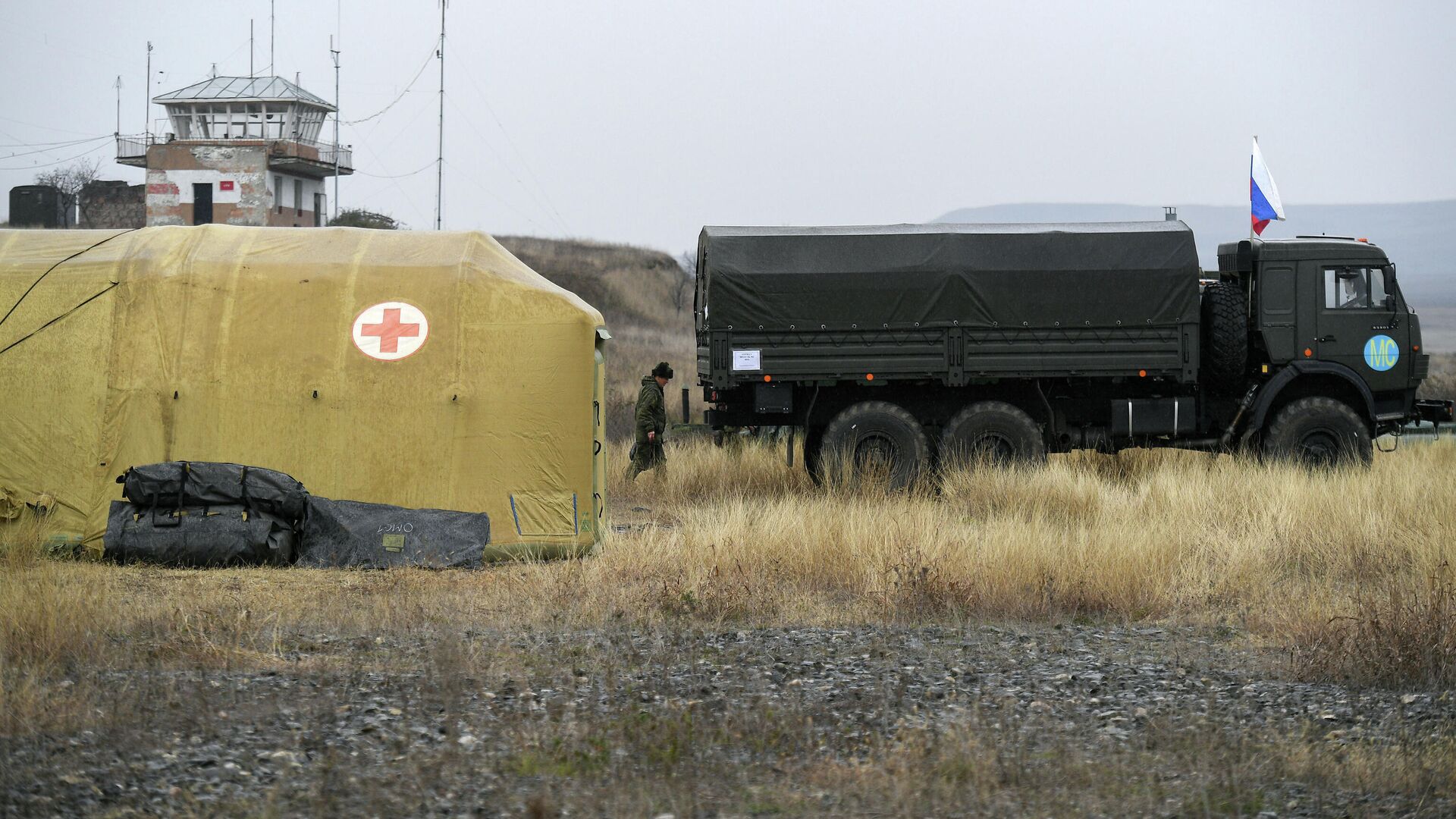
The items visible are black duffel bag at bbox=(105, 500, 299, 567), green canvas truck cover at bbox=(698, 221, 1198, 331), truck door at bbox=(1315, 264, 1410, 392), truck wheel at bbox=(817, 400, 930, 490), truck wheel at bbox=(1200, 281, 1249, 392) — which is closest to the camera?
black duffel bag at bbox=(105, 500, 299, 567)

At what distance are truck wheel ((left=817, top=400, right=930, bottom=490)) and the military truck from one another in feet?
0.06

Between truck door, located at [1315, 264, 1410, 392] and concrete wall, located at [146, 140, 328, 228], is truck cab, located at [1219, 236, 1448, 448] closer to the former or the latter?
truck door, located at [1315, 264, 1410, 392]

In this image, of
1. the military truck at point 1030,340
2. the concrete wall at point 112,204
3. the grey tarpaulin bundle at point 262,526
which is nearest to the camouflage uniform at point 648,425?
the military truck at point 1030,340

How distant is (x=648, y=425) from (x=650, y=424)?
1.0 inches

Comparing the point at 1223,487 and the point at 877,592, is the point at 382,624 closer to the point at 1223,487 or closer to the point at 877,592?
the point at 877,592

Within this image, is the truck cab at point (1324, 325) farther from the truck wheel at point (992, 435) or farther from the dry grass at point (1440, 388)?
the dry grass at point (1440, 388)

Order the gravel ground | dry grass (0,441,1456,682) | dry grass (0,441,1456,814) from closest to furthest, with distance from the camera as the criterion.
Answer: the gravel ground < dry grass (0,441,1456,814) < dry grass (0,441,1456,682)

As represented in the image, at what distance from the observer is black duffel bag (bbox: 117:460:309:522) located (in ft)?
35.9

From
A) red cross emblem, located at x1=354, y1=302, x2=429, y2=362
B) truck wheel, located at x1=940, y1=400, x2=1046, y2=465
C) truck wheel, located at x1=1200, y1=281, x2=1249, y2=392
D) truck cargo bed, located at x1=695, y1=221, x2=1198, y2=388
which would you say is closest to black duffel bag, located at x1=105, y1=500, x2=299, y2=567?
red cross emblem, located at x1=354, y1=302, x2=429, y2=362

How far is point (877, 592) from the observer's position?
31.5 ft

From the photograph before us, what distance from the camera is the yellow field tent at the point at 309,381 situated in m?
11.6

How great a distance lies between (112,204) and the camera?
63.1 m

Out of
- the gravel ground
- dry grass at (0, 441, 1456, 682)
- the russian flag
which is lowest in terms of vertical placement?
the gravel ground

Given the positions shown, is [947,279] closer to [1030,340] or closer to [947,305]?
[947,305]
